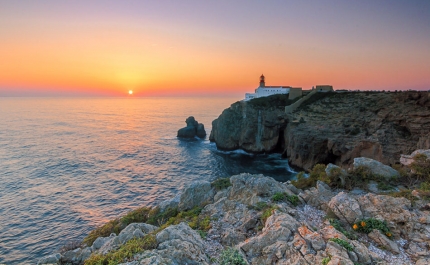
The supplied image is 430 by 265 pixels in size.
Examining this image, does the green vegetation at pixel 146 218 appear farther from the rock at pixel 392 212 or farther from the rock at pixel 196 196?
the rock at pixel 392 212

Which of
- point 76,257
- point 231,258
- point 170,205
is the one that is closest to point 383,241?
point 231,258

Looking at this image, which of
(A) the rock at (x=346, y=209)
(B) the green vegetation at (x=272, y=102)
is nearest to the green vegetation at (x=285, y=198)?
(A) the rock at (x=346, y=209)

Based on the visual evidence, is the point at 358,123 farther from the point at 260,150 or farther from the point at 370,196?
the point at 370,196

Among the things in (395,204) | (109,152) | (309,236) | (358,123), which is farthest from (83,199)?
(358,123)

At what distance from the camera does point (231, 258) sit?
26.6 feet

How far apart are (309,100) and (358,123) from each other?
19.7m

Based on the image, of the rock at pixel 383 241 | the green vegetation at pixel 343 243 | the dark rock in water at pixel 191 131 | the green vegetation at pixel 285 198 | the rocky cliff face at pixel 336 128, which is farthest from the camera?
the dark rock in water at pixel 191 131

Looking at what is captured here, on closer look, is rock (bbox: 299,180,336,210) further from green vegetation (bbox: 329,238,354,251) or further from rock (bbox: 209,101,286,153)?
rock (bbox: 209,101,286,153)

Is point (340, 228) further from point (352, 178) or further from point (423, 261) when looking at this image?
point (352, 178)

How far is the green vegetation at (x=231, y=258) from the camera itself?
26.3 feet

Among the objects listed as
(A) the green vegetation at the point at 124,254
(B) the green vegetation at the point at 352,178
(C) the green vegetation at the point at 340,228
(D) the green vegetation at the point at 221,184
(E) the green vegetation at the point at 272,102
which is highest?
(E) the green vegetation at the point at 272,102

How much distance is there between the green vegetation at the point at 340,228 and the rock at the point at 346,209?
1.71 ft

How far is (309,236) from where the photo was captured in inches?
341

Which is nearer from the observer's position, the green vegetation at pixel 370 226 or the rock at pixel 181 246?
the rock at pixel 181 246
